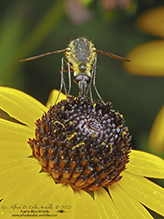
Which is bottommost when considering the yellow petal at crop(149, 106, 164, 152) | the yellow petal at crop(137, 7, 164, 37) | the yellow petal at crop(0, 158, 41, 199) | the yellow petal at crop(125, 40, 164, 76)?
the yellow petal at crop(0, 158, 41, 199)

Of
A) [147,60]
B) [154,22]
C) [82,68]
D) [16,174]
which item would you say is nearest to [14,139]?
[16,174]

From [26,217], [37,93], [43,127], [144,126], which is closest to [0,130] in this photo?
[43,127]

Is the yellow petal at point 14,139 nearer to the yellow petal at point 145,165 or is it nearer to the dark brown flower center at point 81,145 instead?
the dark brown flower center at point 81,145

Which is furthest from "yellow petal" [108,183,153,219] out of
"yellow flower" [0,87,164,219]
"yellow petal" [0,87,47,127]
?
"yellow petal" [0,87,47,127]

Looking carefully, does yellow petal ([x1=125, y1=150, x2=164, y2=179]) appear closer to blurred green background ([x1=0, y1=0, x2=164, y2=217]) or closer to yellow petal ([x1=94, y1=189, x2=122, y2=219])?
yellow petal ([x1=94, y1=189, x2=122, y2=219])

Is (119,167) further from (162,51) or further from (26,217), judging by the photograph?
(162,51)

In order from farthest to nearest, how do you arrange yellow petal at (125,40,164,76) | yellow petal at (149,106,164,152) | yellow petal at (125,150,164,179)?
yellow petal at (125,40,164,76)
yellow petal at (149,106,164,152)
yellow petal at (125,150,164,179)
